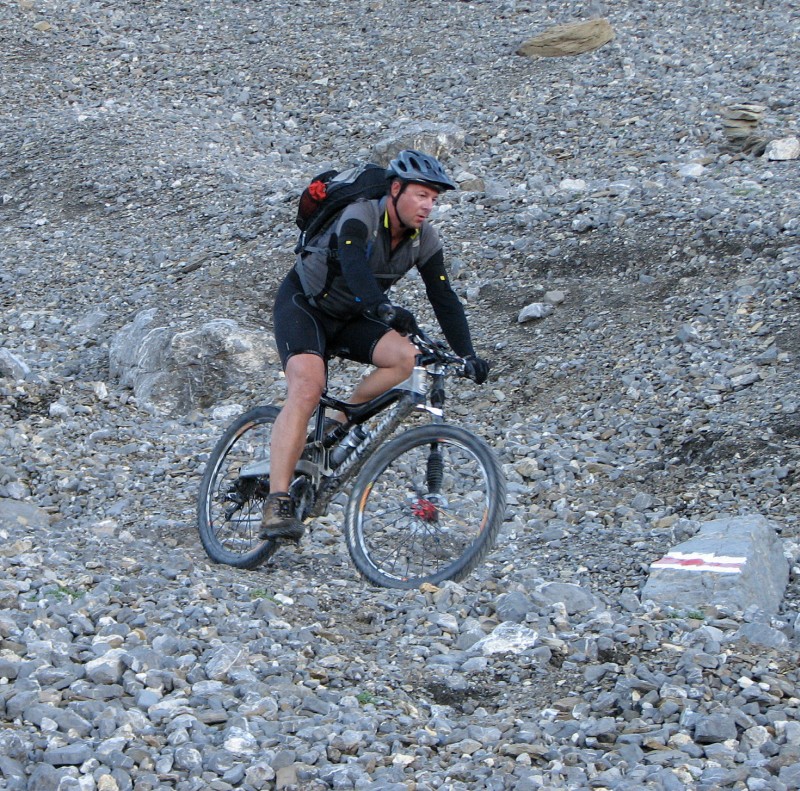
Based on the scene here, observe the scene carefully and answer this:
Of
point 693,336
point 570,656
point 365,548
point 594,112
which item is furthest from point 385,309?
point 594,112

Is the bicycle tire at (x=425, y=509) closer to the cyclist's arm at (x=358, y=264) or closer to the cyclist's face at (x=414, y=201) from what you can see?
the cyclist's arm at (x=358, y=264)

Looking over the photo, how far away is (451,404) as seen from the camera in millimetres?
10250

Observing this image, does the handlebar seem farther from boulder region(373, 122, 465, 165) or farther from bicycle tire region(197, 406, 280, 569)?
boulder region(373, 122, 465, 165)

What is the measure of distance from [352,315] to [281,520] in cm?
126

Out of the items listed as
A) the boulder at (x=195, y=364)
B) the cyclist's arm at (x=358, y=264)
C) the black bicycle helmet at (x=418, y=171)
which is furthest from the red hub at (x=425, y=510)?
the boulder at (x=195, y=364)

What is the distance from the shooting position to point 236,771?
393cm

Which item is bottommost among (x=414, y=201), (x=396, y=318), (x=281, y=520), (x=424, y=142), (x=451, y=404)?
(x=451, y=404)

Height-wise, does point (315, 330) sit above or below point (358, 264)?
below

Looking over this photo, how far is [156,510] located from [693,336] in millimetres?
5116

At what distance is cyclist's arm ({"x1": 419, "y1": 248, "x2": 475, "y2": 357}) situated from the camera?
644cm

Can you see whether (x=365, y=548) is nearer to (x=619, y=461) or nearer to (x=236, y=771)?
(x=236, y=771)

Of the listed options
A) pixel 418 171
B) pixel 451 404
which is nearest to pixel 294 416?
pixel 418 171

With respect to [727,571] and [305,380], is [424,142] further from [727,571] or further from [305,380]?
[727,571]

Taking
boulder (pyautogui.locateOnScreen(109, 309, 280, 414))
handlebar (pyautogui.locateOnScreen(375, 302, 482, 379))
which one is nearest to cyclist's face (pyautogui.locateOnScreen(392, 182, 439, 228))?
handlebar (pyautogui.locateOnScreen(375, 302, 482, 379))
